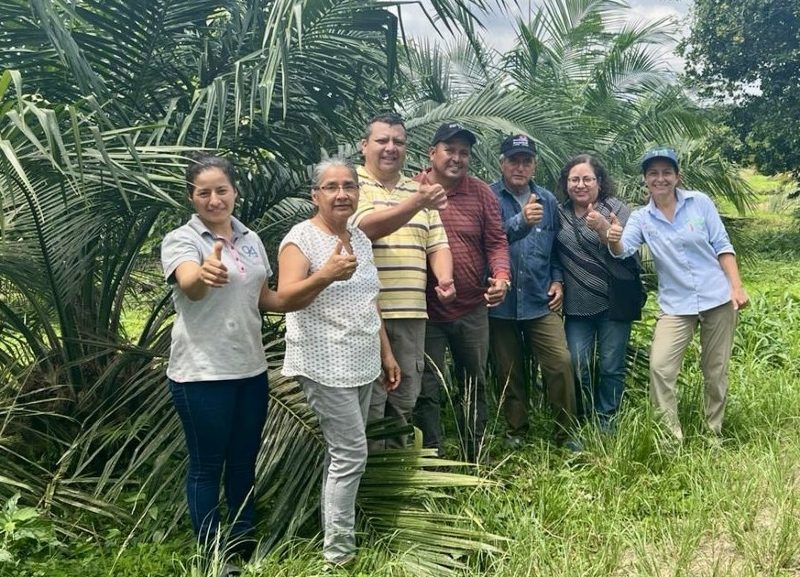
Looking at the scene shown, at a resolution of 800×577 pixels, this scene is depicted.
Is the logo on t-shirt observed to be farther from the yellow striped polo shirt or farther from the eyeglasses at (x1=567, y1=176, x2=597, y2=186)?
the eyeglasses at (x1=567, y1=176, x2=597, y2=186)

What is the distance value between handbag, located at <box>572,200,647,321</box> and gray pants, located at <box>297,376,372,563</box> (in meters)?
1.61

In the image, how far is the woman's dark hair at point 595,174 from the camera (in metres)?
3.67

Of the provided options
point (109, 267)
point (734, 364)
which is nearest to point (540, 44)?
point (734, 364)

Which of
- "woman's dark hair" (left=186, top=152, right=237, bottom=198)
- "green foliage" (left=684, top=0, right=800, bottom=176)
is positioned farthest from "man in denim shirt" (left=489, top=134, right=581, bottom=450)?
"green foliage" (left=684, top=0, right=800, bottom=176)

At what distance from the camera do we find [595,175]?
12.1 feet

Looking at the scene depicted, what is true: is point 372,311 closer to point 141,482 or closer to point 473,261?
point 473,261

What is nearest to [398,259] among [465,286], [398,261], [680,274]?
[398,261]

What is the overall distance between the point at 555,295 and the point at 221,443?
1870 mm

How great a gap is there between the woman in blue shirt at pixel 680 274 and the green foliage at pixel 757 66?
1034 centimetres

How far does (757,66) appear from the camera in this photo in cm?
1296

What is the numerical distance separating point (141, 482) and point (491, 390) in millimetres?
1853

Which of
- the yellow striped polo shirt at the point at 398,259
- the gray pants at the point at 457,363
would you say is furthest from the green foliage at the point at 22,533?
the gray pants at the point at 457,363

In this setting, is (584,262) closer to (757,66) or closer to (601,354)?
(601,354)

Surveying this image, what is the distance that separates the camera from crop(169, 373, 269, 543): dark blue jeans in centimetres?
243
